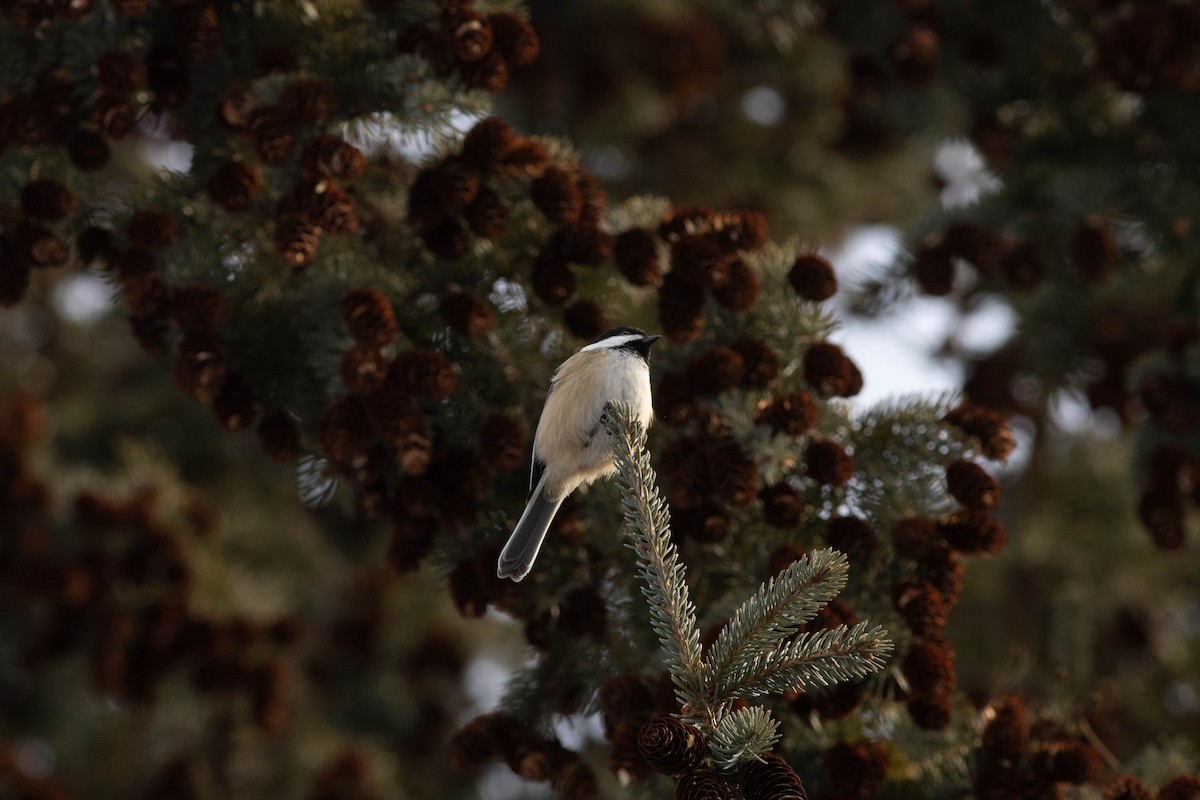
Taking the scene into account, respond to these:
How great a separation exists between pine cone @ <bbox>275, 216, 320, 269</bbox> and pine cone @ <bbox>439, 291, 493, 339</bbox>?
34 centimetres

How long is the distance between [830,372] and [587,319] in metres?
0.61

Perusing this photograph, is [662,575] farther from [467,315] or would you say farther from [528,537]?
[467,315]

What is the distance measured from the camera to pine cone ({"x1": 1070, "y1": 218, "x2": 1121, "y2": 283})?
11.1 ft

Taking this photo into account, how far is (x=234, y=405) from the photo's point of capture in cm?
254

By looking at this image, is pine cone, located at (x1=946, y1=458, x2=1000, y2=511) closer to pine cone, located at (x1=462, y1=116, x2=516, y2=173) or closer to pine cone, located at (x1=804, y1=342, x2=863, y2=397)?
pine cone, located at (x1=804, y1=342, x2=863, y2=397)

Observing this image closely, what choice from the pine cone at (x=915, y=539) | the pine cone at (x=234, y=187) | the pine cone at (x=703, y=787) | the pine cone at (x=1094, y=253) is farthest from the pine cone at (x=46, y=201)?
the pine cone at (x=1094, y=253)

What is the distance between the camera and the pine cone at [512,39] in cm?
Result: 267

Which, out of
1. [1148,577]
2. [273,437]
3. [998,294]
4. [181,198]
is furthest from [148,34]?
[1148,577]

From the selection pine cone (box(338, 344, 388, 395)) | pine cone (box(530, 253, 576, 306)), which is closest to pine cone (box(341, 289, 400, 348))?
pine cone (box(338, 344, 388, 395))

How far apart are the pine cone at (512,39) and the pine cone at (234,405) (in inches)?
41.2

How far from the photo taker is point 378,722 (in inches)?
189

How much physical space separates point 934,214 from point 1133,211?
2.11ft

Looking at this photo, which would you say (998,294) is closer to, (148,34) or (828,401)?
(828,401)

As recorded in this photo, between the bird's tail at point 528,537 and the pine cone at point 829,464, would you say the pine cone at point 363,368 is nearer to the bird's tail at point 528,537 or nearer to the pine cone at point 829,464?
the bird's tail at point 528,537
